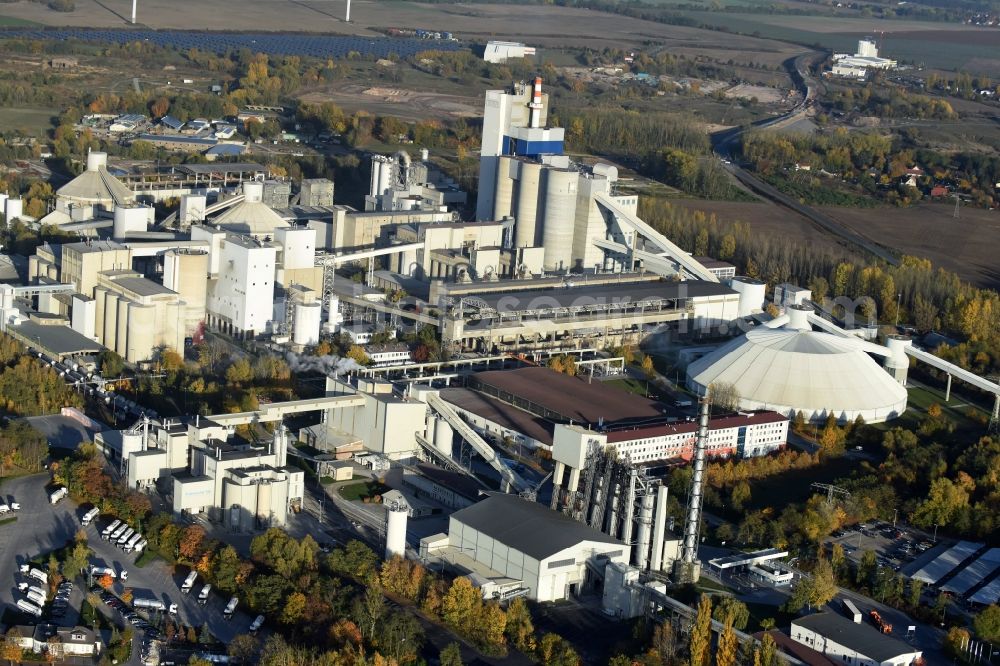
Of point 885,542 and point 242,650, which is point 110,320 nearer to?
point 242,650

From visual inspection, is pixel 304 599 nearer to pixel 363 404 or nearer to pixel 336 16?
pixel 363 404

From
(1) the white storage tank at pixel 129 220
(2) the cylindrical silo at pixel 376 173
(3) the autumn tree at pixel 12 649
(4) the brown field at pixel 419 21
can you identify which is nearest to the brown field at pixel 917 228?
(2) the cylindrical silo at pixel 376 173

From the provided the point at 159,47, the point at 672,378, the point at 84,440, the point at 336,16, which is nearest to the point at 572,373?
the point at 672,378

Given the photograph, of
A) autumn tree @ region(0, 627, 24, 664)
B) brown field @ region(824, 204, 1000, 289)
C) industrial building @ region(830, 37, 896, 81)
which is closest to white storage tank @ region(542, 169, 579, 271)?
brown field @ region(824, 204, 1000, 289)

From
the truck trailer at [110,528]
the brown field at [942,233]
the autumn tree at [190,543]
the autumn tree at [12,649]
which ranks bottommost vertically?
the autumn tree at [12,649]

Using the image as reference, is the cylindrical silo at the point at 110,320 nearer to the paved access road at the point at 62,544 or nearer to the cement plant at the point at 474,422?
the cement plant at the point at 474,422

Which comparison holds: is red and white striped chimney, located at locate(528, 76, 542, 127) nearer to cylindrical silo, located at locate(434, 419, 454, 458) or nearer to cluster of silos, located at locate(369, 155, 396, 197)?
cluster of silos, located at locate(369, 155, 396, 197)
